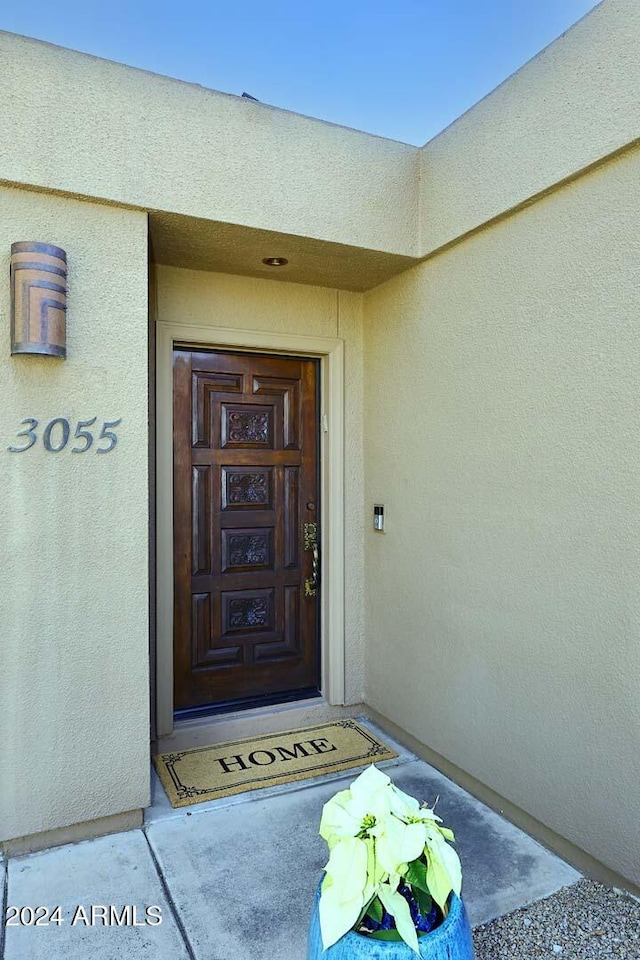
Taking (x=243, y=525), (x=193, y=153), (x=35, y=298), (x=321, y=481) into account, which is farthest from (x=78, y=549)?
(x=193, y=153)

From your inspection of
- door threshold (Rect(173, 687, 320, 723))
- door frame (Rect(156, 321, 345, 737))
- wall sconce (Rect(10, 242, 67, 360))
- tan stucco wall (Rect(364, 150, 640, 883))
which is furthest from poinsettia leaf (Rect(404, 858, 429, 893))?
door threshold (Rect(173, 687, 320, 723))

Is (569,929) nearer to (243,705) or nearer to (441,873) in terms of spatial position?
(441,873)

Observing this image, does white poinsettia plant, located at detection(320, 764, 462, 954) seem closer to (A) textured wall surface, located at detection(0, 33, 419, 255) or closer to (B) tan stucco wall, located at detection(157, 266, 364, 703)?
(A) textured wall surface, located at detection(0, 33, 419, 255)

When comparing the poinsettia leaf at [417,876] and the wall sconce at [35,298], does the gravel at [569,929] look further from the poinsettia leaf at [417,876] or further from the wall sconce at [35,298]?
the wall sconce at [35,298]

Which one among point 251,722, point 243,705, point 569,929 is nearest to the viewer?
point 569,929

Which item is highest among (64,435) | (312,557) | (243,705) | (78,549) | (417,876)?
(64,435)

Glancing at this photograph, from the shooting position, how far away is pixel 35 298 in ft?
7.39

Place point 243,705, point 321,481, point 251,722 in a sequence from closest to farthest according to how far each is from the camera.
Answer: point 251,722
point 243,705
point 321,481

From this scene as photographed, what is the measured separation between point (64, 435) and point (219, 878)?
170cm

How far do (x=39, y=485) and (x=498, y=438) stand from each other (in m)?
1.83

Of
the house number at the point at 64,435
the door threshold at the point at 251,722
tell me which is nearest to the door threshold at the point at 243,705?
the door threshold at the point at 251,722

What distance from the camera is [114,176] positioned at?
2434 millimetres

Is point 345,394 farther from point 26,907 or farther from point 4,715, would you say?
point 26,907

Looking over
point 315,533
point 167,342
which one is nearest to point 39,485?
point 167,342
